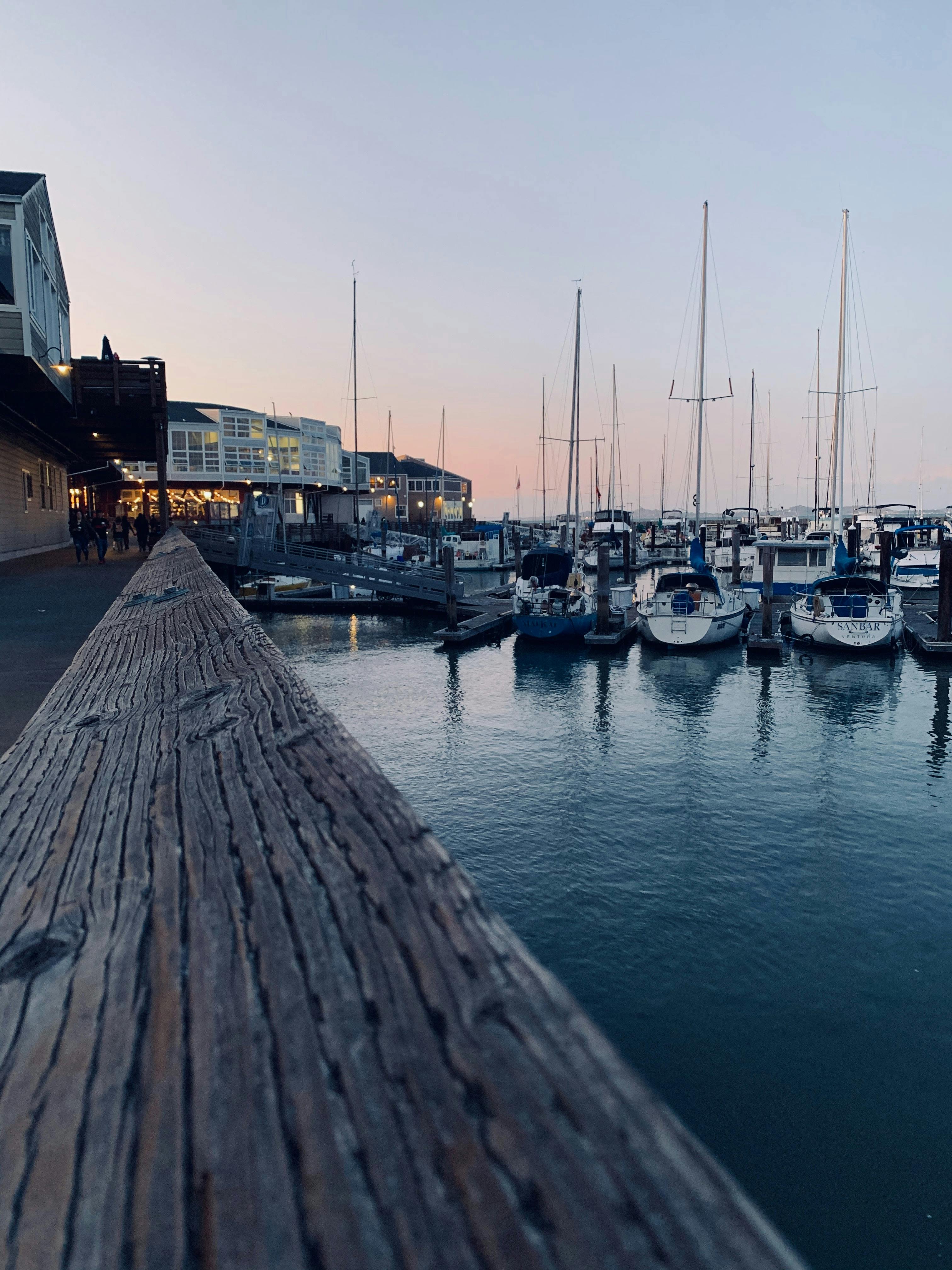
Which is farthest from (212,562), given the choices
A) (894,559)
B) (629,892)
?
(894,559)

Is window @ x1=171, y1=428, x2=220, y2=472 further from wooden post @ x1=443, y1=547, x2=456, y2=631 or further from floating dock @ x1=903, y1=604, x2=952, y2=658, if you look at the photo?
floating dock @ x1=903, y1=604, x2=952, y2=658

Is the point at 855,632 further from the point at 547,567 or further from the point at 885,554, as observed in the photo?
the point at 547,567

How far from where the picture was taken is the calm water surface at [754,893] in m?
6.62

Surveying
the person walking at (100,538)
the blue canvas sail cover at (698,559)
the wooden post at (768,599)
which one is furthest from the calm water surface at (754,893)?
the blue canvas sail cover at (698,559)

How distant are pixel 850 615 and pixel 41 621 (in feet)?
81.3

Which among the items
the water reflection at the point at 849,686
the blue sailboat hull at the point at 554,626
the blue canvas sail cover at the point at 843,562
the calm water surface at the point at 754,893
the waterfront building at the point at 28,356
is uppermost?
the waterfront building at the point at 28,356

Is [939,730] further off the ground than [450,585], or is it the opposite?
[450,585]

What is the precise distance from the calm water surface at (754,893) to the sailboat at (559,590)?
6.82m

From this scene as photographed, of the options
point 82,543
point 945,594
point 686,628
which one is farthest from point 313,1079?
point 945,594

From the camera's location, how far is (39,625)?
443 inches

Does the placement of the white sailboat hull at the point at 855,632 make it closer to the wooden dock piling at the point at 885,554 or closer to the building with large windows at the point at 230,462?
the wooden dock piling at the point at 885,554

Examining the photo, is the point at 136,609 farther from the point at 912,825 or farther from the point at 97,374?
the point at 97,374

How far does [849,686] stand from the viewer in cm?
2333

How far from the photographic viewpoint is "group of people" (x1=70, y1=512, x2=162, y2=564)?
24.2m
